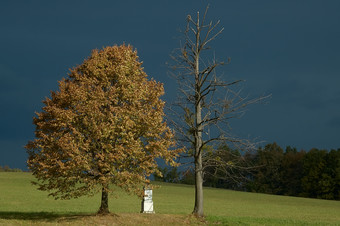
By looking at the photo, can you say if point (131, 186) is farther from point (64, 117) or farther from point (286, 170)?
point (286, 170)

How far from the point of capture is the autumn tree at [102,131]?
23172 mm

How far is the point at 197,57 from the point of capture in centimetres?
2975

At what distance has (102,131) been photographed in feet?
76.3

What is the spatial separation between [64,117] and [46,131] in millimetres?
2278

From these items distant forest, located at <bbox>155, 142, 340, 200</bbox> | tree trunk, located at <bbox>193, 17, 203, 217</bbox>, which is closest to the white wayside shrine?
tree trunk, located at <bbox>193, 17, 203, 217</bbox>

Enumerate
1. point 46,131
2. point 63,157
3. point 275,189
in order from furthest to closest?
point 275,189 → point 46,131 → point 63,157

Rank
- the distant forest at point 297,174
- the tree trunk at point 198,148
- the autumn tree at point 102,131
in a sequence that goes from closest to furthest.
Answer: the autumn tree at point 102,131, the tree trunk at point 198,148, the distant forest at point 297,174

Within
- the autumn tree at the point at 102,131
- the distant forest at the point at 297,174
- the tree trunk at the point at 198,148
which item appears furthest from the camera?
the distant forest at the point at 297,174

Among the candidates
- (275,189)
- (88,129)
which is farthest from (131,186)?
(275,189)

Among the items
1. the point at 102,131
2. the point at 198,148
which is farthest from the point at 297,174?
the point at 102,131

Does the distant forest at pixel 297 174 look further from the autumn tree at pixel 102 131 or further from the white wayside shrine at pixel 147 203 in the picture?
the autumn tree at pixel 102 131

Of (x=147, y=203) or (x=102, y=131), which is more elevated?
(x=102, y=131)

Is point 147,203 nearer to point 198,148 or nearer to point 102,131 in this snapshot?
point 198,148

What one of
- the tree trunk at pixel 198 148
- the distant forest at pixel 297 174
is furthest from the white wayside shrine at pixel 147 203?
the distant forest at pixel 297 174
